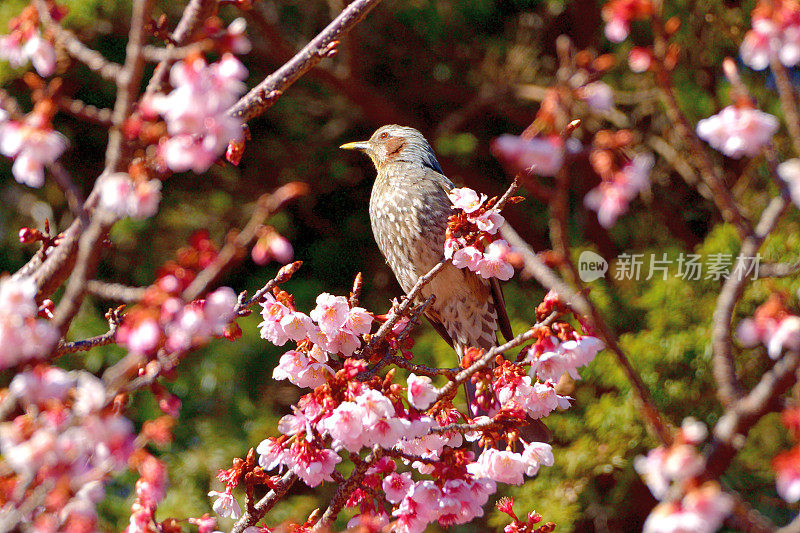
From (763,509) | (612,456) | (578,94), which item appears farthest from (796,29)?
(763,509)

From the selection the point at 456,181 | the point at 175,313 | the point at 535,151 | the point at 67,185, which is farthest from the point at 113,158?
the point at 456,181

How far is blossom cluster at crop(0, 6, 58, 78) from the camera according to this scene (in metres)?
0.80

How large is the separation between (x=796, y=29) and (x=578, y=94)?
0.61ft

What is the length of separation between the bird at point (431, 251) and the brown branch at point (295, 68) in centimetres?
86

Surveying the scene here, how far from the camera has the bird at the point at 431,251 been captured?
2.12m

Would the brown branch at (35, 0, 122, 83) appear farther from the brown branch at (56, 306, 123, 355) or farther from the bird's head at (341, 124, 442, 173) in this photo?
the bird's head at (341, 124, 442, 173)

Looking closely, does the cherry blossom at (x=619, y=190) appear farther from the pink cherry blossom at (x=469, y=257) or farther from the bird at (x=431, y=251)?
the bird at (x=431, y=251)

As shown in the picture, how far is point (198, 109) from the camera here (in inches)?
26.3

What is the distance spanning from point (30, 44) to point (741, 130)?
0.68 metres

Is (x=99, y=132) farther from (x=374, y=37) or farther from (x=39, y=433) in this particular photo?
(x=39, y=433)

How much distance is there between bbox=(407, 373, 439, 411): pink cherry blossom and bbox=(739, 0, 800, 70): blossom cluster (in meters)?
0.60

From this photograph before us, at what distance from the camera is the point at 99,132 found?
3.32 meters

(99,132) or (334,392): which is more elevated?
(334,392)

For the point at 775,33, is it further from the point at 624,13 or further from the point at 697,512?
the point at 697,512
